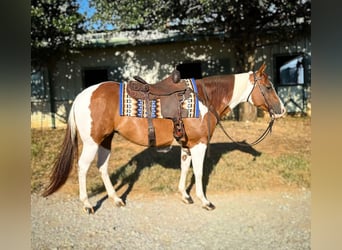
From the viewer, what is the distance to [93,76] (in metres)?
2.32

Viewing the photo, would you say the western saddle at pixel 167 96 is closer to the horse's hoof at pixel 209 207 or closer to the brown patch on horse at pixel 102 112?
the brown patch on horse at pixel 102 112

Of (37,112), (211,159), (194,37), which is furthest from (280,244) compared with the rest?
(37,112)

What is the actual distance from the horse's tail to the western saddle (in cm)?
48

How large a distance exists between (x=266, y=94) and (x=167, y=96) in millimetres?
697

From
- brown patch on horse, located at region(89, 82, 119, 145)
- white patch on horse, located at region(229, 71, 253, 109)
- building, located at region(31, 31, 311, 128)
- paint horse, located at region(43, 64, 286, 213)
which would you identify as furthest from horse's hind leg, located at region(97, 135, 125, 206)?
white patch on horse, located at region(229, 71, 253, 109)

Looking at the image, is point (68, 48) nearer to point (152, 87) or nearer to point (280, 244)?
point (152, 87)

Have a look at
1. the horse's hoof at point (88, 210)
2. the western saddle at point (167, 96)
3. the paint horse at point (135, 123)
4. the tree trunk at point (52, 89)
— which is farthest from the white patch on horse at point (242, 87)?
the tree trunk at point (52, 89)

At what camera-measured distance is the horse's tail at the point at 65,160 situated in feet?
6.57

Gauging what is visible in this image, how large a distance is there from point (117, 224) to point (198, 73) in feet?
4.42

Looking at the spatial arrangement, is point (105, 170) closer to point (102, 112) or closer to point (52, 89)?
point (102, 112)

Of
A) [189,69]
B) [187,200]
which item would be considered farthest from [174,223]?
[189,69]

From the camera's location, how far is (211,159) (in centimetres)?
246

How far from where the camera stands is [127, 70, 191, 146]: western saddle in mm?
1961
